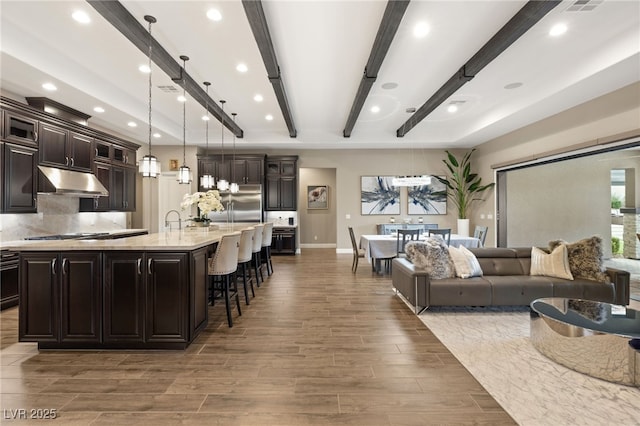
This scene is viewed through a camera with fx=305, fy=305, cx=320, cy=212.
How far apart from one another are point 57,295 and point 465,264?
4.33m

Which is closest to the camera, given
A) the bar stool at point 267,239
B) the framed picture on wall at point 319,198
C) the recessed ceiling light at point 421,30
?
the recessed ceiling light at point 421,30

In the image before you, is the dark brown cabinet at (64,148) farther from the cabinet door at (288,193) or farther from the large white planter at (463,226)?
the large white planter at (463,226)

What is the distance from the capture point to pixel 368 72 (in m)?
4.20

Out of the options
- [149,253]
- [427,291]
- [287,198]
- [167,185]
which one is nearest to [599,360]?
[427,291]

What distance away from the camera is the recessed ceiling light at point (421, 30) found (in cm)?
336

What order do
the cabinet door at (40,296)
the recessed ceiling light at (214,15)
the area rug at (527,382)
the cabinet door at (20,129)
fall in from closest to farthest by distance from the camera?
the area rug at (527,382)
the cabinet door at (40,296)
the recessed ceiling light at (214,15)
the cabinet door at (20,129)

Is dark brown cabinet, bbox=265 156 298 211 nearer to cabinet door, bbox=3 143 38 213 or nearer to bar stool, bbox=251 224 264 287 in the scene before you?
bar stool, bbox=251 224 264 287

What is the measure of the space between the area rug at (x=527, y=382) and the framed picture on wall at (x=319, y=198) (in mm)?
7147

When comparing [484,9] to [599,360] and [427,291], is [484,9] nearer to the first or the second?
[427,291]

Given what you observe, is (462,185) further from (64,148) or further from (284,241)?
(64,148)

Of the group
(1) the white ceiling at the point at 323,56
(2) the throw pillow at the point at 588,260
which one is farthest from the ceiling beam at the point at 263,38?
(2) the throw pillow at the point at 588,260

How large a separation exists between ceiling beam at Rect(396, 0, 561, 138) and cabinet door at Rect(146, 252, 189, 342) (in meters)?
4.04

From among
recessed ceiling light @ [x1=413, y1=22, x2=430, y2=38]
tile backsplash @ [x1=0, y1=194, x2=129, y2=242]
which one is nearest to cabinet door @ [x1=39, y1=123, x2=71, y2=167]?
tile backsplash @ [x1=0, y1=194, x2=129, y2=242]

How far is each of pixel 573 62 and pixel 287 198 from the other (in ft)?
21.2
